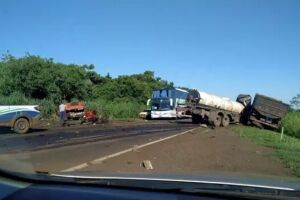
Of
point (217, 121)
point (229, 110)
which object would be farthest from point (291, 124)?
point (217, 121)

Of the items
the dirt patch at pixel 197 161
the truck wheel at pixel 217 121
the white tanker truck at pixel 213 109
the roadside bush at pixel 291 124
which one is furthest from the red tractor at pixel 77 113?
the dirt patch at pixel 197 161

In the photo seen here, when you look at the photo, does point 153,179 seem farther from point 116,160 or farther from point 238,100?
point 238,100

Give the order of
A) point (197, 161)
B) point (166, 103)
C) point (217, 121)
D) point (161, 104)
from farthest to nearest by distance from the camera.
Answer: point (161, 104) → point (166, 103) → point (217, 121) → point (197, 161)

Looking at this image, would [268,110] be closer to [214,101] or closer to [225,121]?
[225,121]

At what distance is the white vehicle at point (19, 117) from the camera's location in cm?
2489

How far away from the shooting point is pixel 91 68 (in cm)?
8138

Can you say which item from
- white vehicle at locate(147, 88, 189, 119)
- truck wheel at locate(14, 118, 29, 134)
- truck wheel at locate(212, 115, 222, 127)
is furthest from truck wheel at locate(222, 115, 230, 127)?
truck wheel at locate(14, 118, 29, 134)

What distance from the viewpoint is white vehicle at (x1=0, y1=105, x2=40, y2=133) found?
81.7 feet

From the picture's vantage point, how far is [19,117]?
83.8 ft

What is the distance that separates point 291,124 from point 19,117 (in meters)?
25.6

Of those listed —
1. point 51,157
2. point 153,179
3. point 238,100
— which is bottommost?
point 51,157

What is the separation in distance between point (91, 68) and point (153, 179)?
78.6 metres

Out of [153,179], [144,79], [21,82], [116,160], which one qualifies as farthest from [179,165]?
[144,79]

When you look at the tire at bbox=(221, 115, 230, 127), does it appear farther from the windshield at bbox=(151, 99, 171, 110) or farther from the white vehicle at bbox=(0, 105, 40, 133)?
the white vehicle at bbox=(0, 105, 40, 133)
